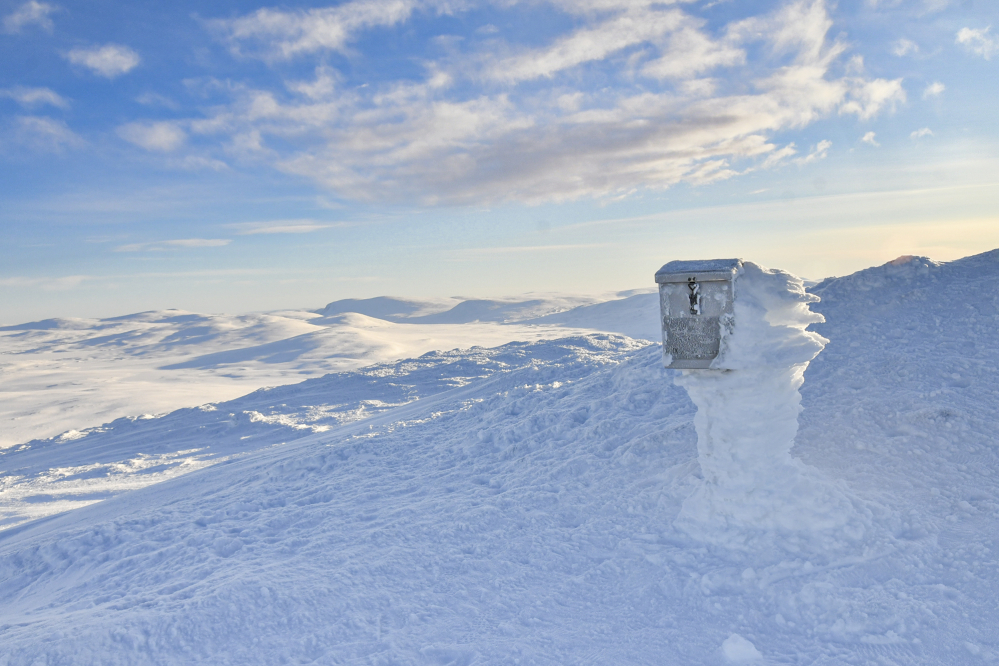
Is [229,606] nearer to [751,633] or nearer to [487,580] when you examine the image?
[487,580]

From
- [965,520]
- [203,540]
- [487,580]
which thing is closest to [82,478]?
[203,540]

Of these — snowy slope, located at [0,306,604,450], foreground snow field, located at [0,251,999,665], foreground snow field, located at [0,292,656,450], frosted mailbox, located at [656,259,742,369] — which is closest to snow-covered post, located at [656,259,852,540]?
frosted mailbox, located at [656,259,742,369]

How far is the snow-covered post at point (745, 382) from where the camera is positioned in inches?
219

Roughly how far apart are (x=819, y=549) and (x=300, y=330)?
6035cm

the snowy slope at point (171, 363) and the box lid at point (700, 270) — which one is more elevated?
the box lid at point (700, 270)

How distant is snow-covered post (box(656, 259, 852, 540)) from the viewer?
5.56 m

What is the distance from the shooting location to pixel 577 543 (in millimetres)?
6023

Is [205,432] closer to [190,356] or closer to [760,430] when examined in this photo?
[760,430]

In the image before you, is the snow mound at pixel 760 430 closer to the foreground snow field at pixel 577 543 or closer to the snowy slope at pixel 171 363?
the foreground snow field at pixel 577 543

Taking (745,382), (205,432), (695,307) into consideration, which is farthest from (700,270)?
(205,432)

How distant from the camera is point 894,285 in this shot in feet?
32.2

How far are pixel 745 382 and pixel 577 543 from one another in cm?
224

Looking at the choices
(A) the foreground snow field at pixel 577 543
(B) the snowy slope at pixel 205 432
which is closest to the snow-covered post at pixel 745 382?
(A) the foreground snow field at pixel 577 543

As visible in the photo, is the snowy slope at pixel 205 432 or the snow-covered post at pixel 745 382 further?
the snowy slope at pixel 205 432
